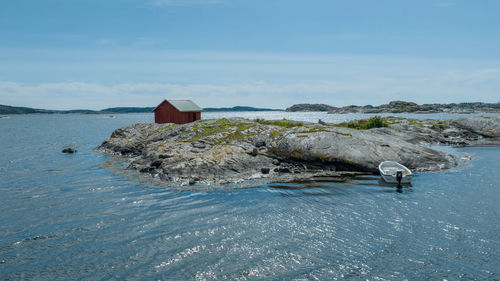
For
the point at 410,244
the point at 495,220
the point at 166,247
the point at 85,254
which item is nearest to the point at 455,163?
the point at 495,220

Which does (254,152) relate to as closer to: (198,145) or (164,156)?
(198,145)

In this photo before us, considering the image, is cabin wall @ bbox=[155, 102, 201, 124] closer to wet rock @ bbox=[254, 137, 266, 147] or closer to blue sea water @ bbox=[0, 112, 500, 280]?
wet rock @ bbox=[254, 137, 266, 147]

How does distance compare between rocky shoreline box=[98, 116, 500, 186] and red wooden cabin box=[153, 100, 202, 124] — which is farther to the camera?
red wooden cabin box=[153, 100, 202, 124]

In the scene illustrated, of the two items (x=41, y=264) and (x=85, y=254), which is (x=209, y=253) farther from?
(x=41, y=264)

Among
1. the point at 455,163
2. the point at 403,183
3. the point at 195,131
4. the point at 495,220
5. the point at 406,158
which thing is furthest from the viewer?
the point at 195,131

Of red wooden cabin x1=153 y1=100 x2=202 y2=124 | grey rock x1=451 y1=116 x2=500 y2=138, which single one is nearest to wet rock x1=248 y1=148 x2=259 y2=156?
red wooden cabin x1=153 y1=100 x2=202 y2=124

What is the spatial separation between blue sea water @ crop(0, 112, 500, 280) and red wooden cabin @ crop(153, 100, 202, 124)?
91.6 feet

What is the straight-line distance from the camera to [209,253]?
42.0ft

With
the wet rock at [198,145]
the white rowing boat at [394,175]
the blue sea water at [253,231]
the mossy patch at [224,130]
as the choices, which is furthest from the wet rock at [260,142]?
the white rowing boat at [394,175]

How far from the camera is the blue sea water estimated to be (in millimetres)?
11523

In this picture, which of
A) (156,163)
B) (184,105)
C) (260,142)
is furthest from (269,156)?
(184,105)

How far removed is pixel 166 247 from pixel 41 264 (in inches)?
191

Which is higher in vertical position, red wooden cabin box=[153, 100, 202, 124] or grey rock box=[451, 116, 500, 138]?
red wooden cabin box=[153, 100, 202, 124]

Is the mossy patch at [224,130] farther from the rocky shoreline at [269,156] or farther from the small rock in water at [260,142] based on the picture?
the small rock in water at [260,142]
